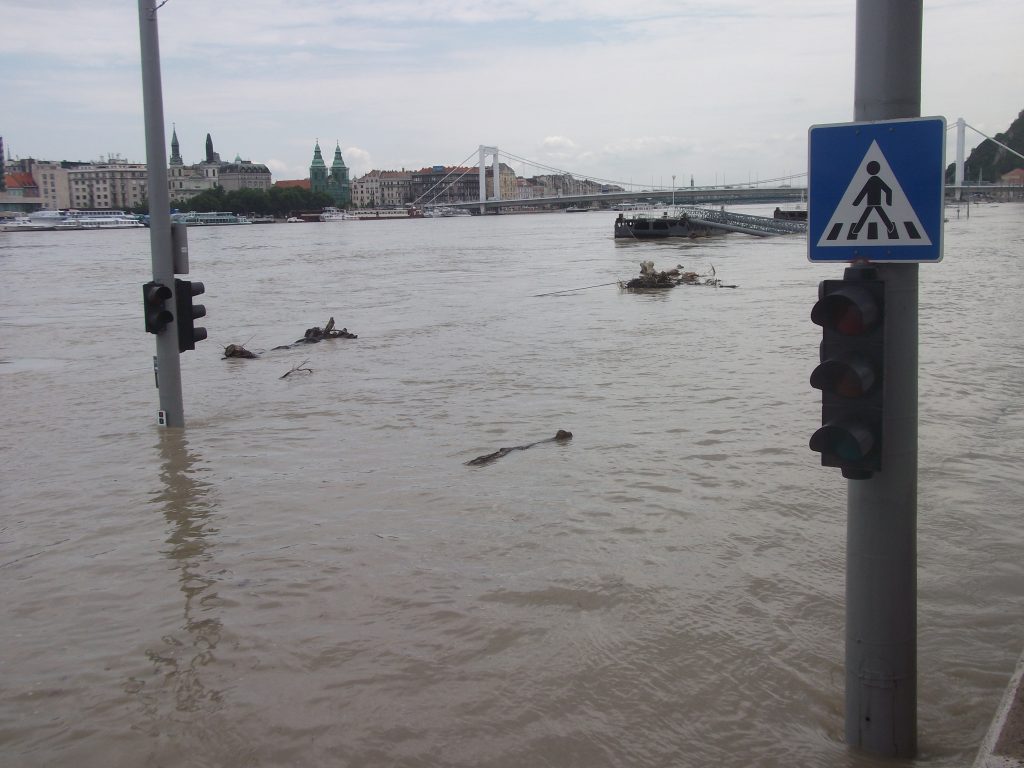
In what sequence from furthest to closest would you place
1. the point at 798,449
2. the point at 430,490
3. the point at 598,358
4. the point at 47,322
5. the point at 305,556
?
1. the point at 47,322
2. the point at 598,358
3. the point at 798,449
4. the point at 430,490
5. the point at 305,556

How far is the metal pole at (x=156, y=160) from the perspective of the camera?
952 cm

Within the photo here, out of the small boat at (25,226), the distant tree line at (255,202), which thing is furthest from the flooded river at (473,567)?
the distant tree line at (255,202)

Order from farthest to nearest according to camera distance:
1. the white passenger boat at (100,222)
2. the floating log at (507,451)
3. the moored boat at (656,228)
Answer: the white passenger boat at (100,222), the moored boat at (656,228), the floating log at (507,451)

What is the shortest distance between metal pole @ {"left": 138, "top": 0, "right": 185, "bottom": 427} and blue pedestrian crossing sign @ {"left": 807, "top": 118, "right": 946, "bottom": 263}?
7.30 metres

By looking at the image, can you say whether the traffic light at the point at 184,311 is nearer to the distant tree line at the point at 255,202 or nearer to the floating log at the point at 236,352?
the floating log at the point at 236,352

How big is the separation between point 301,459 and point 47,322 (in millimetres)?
17709

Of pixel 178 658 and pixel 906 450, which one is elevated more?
pixel 906 450

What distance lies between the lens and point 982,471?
8312 millimetres

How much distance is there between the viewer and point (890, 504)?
3.59 meters

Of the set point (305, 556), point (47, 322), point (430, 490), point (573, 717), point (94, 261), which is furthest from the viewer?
point (94, 261)

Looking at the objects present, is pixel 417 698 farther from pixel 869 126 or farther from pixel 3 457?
pixel 3 457

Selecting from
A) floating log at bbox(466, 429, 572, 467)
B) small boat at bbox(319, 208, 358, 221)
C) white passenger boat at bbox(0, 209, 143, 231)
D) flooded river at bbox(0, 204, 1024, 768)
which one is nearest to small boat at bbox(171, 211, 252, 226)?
white passenger boat at bbox(0, 209, 143, 231)

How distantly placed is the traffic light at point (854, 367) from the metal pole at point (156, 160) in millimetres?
7430

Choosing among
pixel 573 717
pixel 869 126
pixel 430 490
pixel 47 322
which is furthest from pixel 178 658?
pixel 47 322
